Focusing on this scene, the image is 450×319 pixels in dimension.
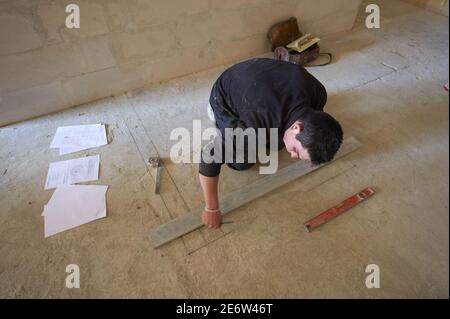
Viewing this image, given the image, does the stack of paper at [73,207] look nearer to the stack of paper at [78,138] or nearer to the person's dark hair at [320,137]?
the stack of paper at [78,138]

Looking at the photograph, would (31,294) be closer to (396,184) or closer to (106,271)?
(106,271)

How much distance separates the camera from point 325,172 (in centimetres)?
157

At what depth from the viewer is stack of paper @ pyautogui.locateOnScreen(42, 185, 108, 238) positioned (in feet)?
4.42

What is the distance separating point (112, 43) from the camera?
1867mm

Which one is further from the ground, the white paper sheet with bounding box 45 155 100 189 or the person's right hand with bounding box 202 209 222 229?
the white paper sheet with bounding box 45 155 100 189

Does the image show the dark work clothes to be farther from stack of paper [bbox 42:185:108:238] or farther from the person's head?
stack of paper [bbox 42:185:108:238]

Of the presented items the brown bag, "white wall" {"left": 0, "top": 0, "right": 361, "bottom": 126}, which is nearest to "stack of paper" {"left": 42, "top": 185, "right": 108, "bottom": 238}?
"white wall" {"left": 0, "top": 0, "right": 361, "bottom": 126}

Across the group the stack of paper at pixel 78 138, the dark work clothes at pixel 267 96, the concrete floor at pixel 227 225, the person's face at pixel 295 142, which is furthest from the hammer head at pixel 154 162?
the person's face at pixel 295 142

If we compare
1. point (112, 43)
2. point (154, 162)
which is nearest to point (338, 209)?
point (154, 162)

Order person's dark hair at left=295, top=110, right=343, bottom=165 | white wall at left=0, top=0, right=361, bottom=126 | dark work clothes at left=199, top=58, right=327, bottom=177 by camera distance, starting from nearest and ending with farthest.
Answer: person's dark hair at left=295, top=110, right=343, bottom=165, dark work clothes at left=199, top=58, right=327, bottom=177, white wall at left=0, top=0, right=361, bottom=126

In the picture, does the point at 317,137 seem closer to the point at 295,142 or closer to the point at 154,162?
the point at 295,142

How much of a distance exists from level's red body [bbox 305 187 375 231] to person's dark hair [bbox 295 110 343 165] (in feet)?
1.42

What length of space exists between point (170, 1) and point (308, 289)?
2.00 m

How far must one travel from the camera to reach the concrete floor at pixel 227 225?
1132 millimetres
